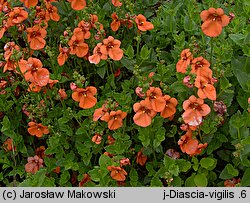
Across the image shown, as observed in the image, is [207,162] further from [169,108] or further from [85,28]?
[85,28]

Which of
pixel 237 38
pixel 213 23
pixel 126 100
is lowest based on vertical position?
pixel 126 100

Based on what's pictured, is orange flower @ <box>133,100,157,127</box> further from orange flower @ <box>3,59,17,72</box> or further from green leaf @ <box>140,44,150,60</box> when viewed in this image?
orange flower @ <box>3,59,17,72</box>

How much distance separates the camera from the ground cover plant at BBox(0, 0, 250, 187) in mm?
2682

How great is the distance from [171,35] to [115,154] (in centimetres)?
95

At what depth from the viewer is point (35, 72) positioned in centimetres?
285

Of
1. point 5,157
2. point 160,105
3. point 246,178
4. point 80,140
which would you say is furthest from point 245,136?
point 5,157

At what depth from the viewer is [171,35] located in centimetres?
338

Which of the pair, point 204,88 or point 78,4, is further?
point 78,4

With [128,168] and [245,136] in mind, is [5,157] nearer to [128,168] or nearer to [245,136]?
[128,168]

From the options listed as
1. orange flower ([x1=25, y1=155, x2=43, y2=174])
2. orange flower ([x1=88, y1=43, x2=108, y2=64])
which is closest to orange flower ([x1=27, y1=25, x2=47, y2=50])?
orange flower ([x1=88, y1=43, x2=108, y2=64])

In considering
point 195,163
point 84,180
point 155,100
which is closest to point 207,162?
point 195,163

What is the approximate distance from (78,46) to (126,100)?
44 cm

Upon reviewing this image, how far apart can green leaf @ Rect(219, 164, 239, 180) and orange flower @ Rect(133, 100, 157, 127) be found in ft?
1.59

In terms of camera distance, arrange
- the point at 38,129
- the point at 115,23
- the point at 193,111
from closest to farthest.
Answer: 1. the point at 193,111
2. the point at 38,129
3. the point at 115,23
